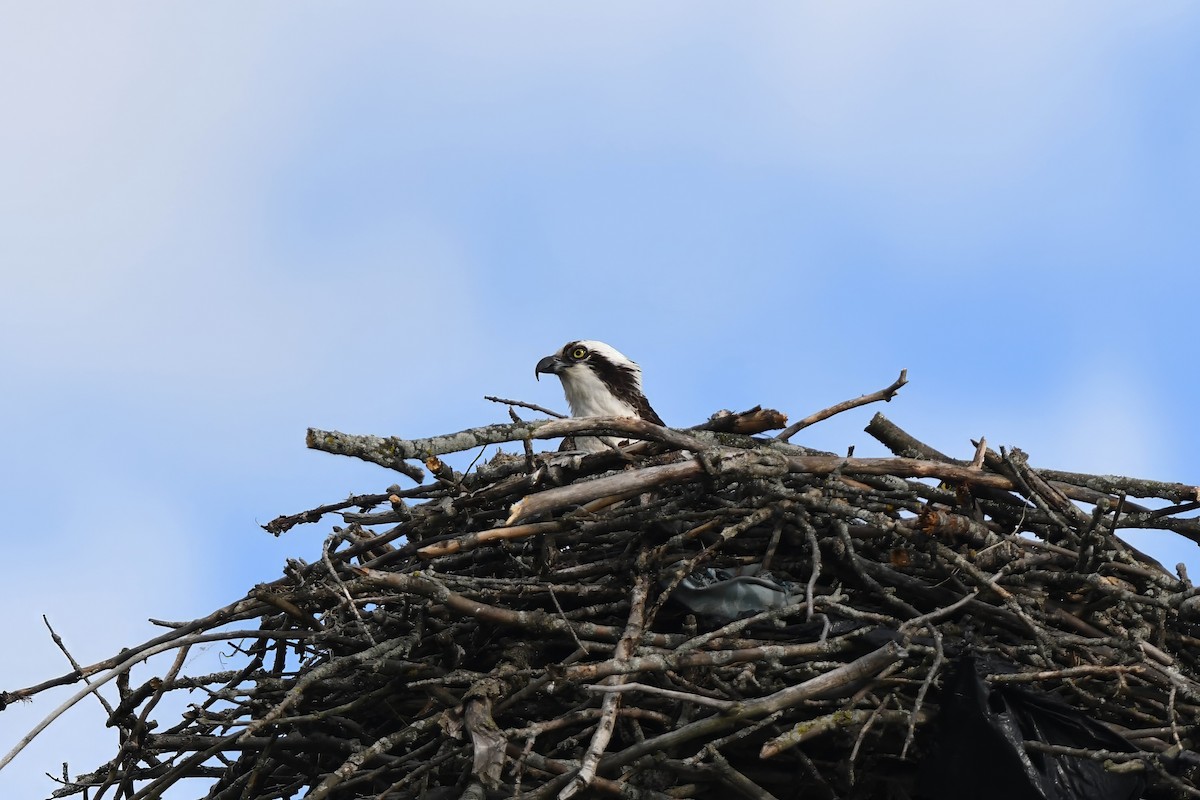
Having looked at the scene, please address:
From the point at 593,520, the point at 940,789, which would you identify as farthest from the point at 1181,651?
the point at 593,520

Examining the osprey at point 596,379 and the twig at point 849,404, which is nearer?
the twig at point 849,404

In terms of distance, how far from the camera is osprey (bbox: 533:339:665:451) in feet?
24.1

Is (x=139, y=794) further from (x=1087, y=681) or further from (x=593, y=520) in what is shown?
(x=1087, y=681)

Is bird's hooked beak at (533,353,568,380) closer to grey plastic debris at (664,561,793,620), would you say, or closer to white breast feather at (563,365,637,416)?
white breast feather at (563,365,637,416)

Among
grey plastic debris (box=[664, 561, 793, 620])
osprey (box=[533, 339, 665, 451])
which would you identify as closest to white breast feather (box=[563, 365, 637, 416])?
osprey (box=[533, 339, 665, 451])

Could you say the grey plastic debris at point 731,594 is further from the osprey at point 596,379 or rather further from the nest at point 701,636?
the osprey at point 596,379

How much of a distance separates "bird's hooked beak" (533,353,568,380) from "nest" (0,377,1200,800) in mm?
2093

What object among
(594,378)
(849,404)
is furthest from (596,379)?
(849,404)

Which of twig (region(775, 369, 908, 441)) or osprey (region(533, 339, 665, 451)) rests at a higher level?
osprey (region(533, 339, 665, 451))

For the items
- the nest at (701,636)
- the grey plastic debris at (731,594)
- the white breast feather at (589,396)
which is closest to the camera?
the nest at (701,636)

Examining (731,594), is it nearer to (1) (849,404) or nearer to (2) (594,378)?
(1) (849,404)

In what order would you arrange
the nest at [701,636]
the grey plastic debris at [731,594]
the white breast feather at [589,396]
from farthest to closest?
the white breast feather at [589,396] < the grey plastic debris at [731,594] < the nest at [701,636]

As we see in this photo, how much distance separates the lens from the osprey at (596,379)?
7.36 meters

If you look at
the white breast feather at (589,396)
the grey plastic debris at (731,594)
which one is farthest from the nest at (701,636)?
the white breast feather at (589,396)
